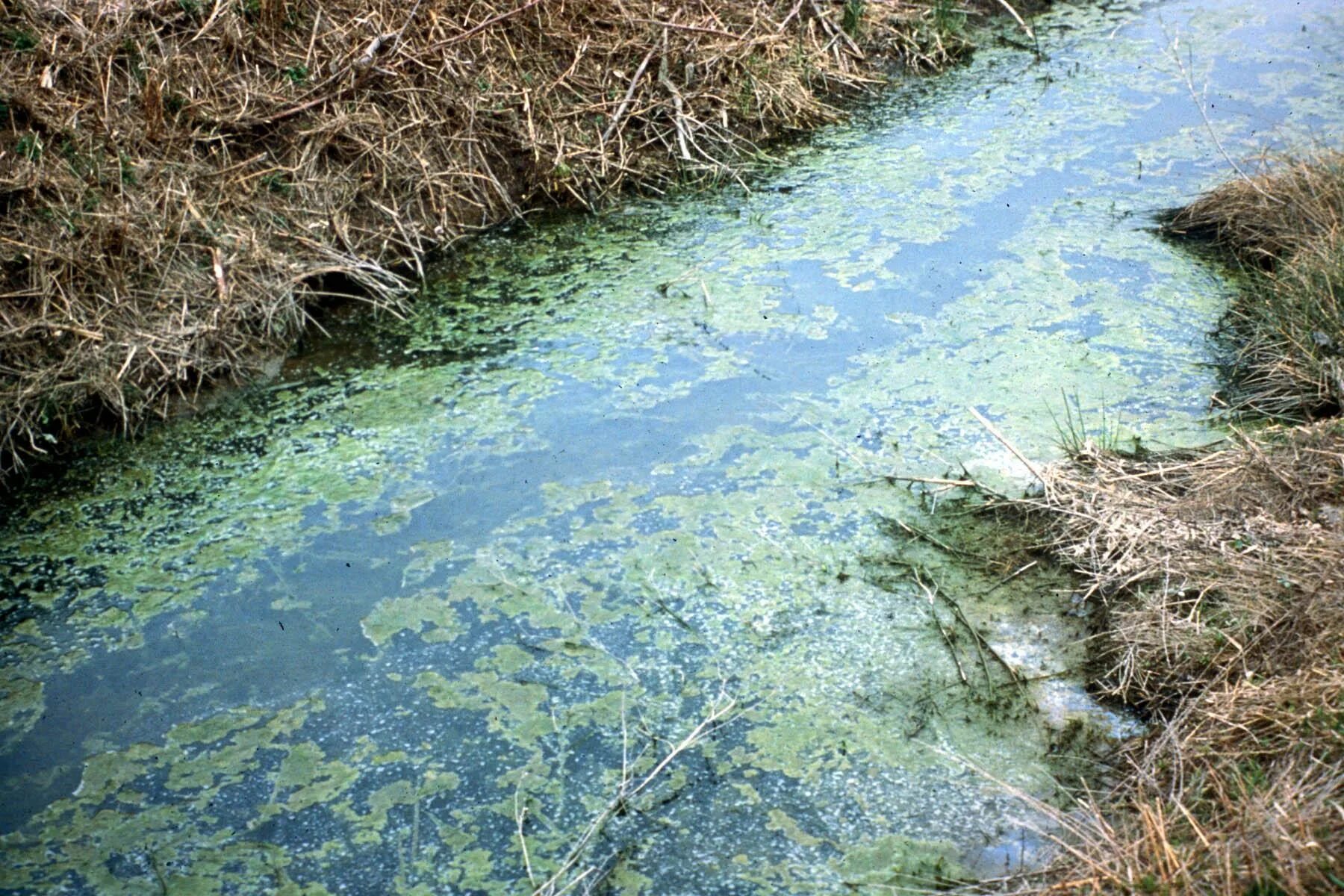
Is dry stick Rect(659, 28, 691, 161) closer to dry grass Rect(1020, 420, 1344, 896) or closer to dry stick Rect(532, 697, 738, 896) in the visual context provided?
dry grass Rect(1020, 420, 1344, 896)

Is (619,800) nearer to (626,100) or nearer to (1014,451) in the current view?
(1014,451)

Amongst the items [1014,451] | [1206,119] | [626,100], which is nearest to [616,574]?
[1014,451]

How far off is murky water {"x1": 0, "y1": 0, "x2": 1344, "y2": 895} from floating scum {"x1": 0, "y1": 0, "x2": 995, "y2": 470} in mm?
181

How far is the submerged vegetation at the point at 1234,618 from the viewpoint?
1608 mm

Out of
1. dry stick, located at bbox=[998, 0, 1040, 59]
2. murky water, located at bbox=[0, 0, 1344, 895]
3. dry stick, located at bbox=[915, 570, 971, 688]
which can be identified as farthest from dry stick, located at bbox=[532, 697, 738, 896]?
dry stick, located at bbox=[998, 0, 1040, 59]

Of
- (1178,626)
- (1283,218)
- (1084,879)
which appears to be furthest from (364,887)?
(1283,218)

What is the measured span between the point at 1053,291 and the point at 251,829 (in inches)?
93.9

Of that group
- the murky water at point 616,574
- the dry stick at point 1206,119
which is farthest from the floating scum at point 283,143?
the dry stick at point 1206,119

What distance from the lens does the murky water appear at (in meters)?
1.98

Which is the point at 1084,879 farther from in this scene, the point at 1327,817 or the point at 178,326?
the point at 178,326

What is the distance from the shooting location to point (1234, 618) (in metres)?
2.13

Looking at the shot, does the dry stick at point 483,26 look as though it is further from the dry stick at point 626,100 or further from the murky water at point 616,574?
the murky water at point 616,574

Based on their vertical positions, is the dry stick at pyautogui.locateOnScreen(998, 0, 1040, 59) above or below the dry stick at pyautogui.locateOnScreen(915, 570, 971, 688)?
above

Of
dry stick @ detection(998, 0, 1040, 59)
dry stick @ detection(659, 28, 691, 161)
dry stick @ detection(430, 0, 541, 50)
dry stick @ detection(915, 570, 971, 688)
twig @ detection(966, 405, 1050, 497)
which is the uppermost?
dry stick @ detection(430, 0, 541, 50)
